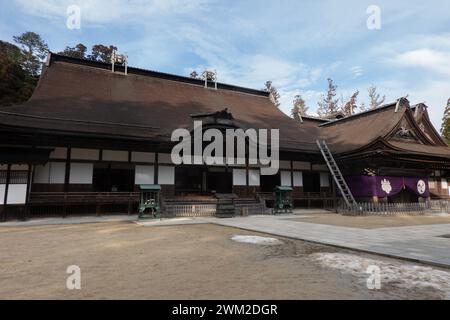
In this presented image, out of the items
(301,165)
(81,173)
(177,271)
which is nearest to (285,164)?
(301,165)

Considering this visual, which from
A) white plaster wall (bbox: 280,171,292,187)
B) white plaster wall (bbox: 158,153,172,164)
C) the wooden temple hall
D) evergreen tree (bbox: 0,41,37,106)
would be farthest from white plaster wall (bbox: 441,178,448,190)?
evergreen tree (bbox: 0,41,37,106)

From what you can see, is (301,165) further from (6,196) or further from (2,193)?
(2,193)

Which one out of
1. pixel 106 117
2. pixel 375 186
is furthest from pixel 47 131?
pixel 375 186

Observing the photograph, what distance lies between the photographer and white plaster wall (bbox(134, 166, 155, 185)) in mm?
15208

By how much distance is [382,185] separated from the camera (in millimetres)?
18172

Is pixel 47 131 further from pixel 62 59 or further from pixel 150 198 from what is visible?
pixel 62 59

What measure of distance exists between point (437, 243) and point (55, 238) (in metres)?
9.66

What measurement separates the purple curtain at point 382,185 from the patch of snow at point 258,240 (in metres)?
12.7

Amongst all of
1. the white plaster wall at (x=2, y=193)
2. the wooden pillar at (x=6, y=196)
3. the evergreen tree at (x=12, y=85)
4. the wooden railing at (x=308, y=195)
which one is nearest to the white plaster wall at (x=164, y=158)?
the wooden railing at (x=308, y=195)

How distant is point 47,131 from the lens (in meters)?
12.7

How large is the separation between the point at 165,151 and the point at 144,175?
64.9 inches
